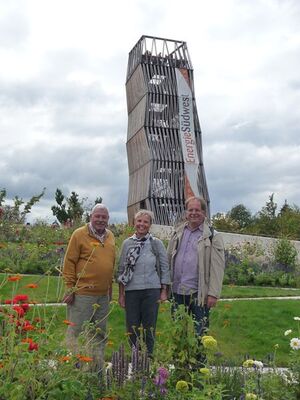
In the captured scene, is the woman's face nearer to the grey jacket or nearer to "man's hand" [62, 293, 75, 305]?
the grey jacket

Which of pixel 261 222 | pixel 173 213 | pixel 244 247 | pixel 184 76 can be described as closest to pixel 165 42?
pixel 184 76

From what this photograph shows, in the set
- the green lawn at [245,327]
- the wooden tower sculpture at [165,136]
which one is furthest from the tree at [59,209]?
the green lawn at [245,327]

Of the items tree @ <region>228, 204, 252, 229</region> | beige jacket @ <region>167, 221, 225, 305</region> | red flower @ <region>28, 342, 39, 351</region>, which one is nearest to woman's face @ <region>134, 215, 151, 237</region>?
beige jacket @ <region>167, 221, 225, 305</region>

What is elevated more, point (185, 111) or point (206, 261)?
point (185, 111)

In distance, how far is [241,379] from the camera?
4262mm

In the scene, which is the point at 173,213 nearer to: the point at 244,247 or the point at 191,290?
the point at 244,247

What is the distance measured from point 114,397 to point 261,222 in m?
38.7

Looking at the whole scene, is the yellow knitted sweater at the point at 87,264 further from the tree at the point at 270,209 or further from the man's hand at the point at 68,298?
the tree at the point at 270,209

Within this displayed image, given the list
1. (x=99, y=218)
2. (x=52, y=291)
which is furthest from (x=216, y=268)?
(x=52, y=291)

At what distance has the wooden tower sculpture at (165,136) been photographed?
108 ft

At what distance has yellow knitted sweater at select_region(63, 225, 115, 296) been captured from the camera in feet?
16.9

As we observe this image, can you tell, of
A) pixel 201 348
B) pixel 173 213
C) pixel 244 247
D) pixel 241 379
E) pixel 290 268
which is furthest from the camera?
pixel 173 213

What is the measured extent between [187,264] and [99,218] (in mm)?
871

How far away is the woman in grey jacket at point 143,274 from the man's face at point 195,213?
35 centimetres
